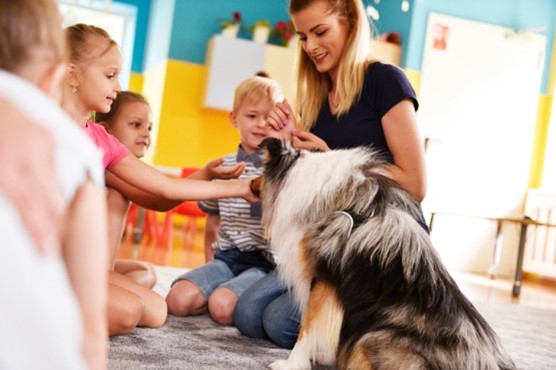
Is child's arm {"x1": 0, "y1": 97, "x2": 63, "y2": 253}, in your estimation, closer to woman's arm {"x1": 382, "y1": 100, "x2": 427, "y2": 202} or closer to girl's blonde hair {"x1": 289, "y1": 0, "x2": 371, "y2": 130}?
woman's arm {"x1": 382, "y1": 100, "x2": 427, "y2": 202}

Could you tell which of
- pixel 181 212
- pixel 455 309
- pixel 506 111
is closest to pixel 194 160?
pixel 181 212

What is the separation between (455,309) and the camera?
1821 millimetres

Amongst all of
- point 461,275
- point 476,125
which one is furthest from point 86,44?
point 476,125

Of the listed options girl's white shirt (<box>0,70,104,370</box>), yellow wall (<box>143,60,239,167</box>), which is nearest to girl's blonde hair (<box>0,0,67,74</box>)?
girl's white shirt (<box>0,70,104,370</box>)

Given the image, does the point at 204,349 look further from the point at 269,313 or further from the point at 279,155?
the point at 279,155

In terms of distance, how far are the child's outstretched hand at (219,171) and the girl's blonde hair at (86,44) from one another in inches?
21.5

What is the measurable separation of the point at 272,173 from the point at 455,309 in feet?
2.13

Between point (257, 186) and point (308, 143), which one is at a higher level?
point (308, 143)

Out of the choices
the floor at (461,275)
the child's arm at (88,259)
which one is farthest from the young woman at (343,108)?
the floor at (461,275)

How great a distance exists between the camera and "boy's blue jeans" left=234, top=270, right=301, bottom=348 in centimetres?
243

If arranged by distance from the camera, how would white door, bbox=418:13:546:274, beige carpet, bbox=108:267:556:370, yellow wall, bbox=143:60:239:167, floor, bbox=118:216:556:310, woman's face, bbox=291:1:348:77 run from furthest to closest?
yellow wall, bbox=143:60:239:167, white door, bbox=418:13:546:274, floor, bbox=118:216:556:310, woman's face, bbox=291:1:348:77, beige carpet, bbox=108:267:556:370

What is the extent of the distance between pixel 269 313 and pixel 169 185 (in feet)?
2.21

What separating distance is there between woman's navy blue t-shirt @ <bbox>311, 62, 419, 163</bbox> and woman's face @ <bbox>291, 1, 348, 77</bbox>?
13 centimetres

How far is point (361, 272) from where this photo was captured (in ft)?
6.15
